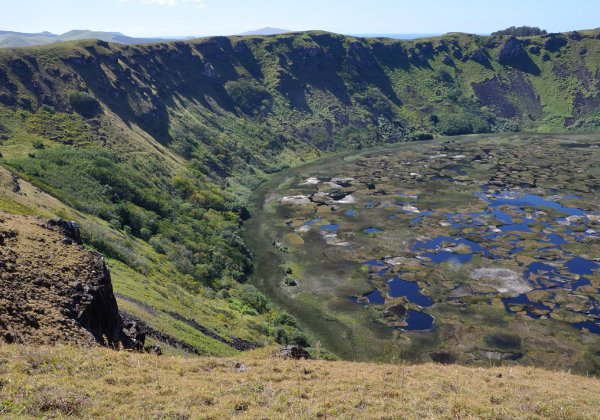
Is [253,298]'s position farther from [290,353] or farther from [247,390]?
[247,390]

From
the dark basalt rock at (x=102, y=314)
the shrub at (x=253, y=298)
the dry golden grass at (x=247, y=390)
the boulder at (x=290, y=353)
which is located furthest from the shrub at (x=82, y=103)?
the dry golden grass at (x=247, y=390)

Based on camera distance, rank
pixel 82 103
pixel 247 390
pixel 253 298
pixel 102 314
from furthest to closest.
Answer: pixel 82 103
pixel 253 298
pixel 102 314
pixel 247 390

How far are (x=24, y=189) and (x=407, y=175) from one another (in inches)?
4823

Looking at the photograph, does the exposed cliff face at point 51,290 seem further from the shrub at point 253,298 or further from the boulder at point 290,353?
the shrub at point 253,298

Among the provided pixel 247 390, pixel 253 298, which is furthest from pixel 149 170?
pixel 247 390

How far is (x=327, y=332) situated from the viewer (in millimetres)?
69750

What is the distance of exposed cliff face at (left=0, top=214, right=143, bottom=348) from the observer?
26.3 metres

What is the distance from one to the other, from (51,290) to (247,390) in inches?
608

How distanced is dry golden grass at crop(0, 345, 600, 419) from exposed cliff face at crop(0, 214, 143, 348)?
2.75 m

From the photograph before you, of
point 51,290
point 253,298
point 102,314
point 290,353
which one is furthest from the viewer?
point 253,298

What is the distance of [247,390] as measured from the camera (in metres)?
23.9

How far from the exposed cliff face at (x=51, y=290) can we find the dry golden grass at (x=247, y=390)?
275 cm

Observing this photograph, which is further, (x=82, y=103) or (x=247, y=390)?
(x=82, y=103)

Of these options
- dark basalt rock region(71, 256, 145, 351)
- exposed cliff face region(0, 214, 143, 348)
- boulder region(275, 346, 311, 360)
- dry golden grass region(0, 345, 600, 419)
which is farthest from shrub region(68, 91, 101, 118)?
dry golden grass region(0, 345, 600, 419)
